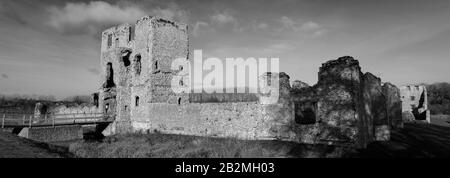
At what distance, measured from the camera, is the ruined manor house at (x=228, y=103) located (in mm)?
11844

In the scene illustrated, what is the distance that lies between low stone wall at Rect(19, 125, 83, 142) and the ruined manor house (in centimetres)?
303

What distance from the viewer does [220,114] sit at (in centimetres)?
1611

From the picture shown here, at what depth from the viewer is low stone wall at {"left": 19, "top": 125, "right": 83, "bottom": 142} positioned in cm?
1760

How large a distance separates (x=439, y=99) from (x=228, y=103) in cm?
5147

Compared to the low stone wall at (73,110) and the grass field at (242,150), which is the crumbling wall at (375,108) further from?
the low stone wall at (73,110)

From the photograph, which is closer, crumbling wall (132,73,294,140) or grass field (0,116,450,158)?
grass field (0,116,450,158)

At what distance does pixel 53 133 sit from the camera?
18.5 meters

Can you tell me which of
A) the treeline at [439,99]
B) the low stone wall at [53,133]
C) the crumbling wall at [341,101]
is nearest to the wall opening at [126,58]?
the low stone wall at [53,133]

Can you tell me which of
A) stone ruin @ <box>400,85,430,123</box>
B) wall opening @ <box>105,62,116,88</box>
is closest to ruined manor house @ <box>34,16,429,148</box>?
wall opening @ <box>105,62,116,88</box>

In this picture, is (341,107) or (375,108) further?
(375,108)

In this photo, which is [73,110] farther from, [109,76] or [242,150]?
[242,150]

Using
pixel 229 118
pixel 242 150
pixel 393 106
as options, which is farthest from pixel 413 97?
pixel 242 150

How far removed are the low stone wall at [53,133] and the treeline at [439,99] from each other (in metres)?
49.8

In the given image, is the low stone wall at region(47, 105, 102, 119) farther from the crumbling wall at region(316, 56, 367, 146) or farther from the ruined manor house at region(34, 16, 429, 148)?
the crumbling wall at region(316, 56, 367, 146)
